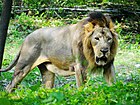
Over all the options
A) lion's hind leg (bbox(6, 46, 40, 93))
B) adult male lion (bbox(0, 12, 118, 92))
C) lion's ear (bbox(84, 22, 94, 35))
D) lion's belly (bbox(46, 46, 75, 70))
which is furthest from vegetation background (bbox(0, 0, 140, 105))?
lion's ear (bbox(84, 22, 94, 35))

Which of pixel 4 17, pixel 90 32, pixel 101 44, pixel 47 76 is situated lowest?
pixel 47 76

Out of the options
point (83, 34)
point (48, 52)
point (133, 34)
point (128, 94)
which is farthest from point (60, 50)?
point (133, 34)

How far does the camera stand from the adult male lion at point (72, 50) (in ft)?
24.1

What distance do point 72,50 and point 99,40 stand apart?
0.80 m

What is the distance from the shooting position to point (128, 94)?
431cm

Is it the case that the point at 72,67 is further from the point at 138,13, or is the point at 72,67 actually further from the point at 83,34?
the point at 138,13

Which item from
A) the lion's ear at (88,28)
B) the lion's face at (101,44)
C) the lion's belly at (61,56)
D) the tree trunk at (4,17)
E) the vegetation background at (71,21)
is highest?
the tree trunk at (4,17)

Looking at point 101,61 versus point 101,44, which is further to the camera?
point 101,61

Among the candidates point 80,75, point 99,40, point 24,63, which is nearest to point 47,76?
point 24,63

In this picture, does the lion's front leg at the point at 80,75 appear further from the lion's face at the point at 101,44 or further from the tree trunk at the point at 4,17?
the tree trunk at the point at 4,17

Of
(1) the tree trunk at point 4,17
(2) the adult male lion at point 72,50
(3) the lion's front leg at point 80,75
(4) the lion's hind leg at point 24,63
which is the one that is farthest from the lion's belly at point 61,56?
(1) the tree trunk at point 4,17

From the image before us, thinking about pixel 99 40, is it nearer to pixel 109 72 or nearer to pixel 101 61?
pixel 101 61

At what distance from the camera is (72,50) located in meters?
7.96

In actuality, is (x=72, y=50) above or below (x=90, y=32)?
below
